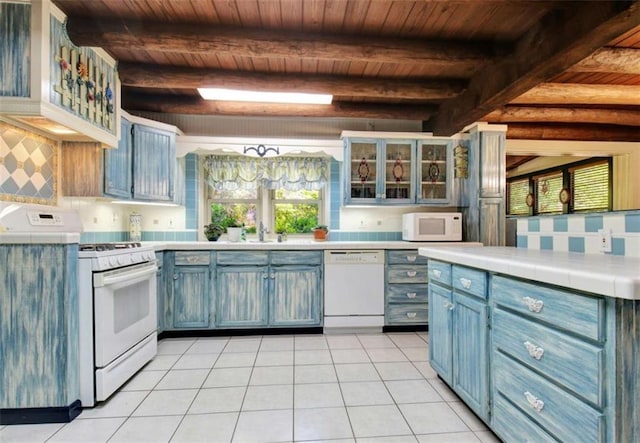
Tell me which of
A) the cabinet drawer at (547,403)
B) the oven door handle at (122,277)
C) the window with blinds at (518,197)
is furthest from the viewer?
the window with blinds at (518,197)

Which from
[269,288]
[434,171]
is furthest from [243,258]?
[434,171]

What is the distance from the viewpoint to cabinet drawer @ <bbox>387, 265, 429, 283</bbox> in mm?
3275

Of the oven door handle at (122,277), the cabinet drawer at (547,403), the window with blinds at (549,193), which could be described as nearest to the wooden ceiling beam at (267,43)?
the oven door handle at (122,277)

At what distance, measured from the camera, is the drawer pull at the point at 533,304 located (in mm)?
1263

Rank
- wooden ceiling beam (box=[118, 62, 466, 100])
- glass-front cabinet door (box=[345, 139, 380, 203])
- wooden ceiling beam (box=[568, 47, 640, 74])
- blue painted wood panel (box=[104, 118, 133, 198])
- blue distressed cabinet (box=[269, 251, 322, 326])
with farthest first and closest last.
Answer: glass-front cabinet door (box=[345, 139, 380, 203]) → blue distressed cabinet (box=[269, 251, 322, 326]) → wooden ceiling beam (box=[118, 62, 466, 100]) → blue painted wood panel (box=[104, 118, 133, 198]) → wooden ceiling beam (box=[568, 47, 640, 74])

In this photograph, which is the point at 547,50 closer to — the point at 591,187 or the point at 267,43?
the point at 267,43

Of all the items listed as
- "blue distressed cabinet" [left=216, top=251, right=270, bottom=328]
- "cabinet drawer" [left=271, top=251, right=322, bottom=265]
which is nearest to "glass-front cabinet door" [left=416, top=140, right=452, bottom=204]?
"cabinet drawer" [left=271, top=251, right=322, bottom=265]

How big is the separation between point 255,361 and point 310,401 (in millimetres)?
752

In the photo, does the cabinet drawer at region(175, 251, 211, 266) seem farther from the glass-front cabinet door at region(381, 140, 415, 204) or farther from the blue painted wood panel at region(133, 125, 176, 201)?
the glass-front cabinet door at region(381, 140, 415, 204)

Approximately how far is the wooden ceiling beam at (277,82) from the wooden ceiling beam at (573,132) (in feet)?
5.30

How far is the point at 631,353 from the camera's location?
0.97 metres

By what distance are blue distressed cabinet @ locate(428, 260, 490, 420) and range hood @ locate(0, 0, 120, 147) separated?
8.62ft

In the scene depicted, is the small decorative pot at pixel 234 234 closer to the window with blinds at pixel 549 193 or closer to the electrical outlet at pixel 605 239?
the electrical outlet at pixel 605 239

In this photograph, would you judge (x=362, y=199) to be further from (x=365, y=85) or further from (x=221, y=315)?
(x=221, y=315)
